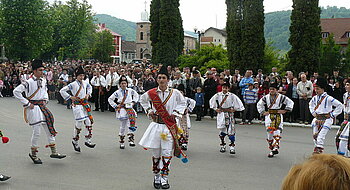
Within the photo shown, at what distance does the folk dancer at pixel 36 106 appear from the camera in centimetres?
860

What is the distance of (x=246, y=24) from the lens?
20828 mm

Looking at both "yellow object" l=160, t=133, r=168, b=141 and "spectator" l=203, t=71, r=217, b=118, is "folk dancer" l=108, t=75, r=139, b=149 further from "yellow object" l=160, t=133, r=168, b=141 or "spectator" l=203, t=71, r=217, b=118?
"spectator" l=203, t=71, r=217, b=118

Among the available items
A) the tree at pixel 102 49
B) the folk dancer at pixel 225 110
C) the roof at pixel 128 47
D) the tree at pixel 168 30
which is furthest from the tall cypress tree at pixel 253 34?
the roof at pixel 128 47

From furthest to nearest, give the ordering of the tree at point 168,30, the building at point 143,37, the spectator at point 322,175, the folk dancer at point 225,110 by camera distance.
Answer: the building at point 143,37
the tree at point 168,30
the folk dancer at point 225,110
the spectator at point 322,175

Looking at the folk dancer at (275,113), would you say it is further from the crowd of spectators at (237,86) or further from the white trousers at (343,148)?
the crowd of spectators at (237,86)

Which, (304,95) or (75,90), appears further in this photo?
(304,95)

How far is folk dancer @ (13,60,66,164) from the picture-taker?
860 cm

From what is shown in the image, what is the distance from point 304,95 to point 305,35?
512 cm

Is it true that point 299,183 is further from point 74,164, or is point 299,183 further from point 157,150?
point 74,164

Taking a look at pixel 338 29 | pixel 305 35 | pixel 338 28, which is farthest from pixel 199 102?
pixel 338 28

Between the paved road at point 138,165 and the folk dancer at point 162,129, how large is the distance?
39cm

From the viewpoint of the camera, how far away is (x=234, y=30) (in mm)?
22469

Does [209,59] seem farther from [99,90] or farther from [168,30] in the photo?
[99,90]

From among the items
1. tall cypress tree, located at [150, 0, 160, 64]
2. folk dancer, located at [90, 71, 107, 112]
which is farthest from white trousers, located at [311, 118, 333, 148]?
tall cypress tree, located at [150, 0, 160, 64]
